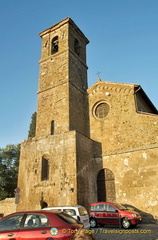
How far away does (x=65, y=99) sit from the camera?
58.0ft

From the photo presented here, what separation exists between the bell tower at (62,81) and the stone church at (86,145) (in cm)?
9

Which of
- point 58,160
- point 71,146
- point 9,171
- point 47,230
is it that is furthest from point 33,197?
point 9,171

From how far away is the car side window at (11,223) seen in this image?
5.30 metres

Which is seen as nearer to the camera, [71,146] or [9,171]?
[71,146]

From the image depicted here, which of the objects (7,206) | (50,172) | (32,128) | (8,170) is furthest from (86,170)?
(8,170)

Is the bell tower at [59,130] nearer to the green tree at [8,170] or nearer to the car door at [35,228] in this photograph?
the car door at [35,228]

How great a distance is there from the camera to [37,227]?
507 cm

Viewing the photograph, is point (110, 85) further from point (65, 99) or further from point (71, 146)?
point (71, 146)

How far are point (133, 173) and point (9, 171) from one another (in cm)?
2166

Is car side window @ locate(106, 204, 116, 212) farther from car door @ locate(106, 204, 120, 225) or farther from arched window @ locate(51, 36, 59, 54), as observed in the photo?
arched window @ locate(51, 36, 59, 54)

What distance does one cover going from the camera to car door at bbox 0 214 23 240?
5.07m

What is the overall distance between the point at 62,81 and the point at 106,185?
31.2ft

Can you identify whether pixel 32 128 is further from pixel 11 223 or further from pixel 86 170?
pixel 11 223

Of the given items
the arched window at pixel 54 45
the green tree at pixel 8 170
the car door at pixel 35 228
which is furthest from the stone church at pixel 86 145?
the green tree at pixel 8 170
